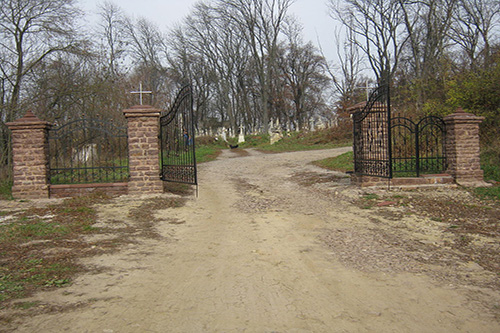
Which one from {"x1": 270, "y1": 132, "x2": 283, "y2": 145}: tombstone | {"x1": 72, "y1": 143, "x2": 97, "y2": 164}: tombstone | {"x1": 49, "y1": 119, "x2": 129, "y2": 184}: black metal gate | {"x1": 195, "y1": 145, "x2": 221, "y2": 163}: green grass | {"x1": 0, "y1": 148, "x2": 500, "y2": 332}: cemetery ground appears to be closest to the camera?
{"x1": 0, "y1": 148, "x2": 500, "y2": 332}: cemetery ground

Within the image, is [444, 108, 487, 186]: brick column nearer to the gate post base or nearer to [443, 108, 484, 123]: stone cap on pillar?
[443, 108, 484, 123]: stone cap on pillar

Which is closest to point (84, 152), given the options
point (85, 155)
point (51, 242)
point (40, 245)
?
point (85, 155)

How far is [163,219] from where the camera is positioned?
7250mm

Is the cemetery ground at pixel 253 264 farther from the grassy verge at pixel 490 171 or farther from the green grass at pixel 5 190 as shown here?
the green grass at pixel 5 190

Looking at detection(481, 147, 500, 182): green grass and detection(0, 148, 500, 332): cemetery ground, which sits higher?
detection(481, 147, 500, 182): green grass

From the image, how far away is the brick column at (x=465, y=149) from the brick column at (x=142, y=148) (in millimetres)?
7434

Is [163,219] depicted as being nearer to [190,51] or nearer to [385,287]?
[385,287]

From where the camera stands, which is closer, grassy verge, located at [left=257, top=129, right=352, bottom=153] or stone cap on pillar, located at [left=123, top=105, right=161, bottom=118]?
stone cap on pillar, located at [left=123, top=105, right=161, bottom=118]

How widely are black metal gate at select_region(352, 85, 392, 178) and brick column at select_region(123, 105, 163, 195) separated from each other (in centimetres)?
516

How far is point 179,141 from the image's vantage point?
393 inches

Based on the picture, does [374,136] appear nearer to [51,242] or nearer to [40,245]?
[51,242]

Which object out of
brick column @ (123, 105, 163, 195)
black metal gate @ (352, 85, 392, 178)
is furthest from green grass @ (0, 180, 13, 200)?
black metal gate @ (352, 85, 392, 178)

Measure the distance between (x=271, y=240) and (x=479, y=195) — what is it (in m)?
5.64

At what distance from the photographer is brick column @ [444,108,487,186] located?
9.38 m
